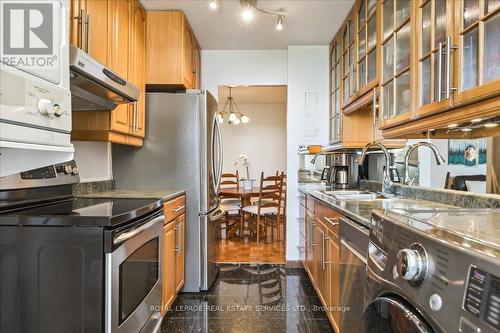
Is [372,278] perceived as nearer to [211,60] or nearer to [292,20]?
[292,20]

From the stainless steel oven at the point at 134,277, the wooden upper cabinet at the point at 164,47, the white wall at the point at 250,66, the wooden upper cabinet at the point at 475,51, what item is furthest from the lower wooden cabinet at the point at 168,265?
the white wall at the point at 250,66

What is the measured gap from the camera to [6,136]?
0.86 meters

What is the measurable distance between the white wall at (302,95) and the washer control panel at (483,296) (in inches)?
114

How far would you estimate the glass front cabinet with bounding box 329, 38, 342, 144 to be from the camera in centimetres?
306

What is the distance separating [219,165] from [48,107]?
201cm

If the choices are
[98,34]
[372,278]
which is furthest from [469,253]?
[98,34]

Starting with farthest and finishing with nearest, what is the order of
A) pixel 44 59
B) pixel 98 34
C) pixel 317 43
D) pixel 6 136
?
1. pixel 317 43
2. pixel 98 34
3. pixel 44 59
4. pixel 6 136

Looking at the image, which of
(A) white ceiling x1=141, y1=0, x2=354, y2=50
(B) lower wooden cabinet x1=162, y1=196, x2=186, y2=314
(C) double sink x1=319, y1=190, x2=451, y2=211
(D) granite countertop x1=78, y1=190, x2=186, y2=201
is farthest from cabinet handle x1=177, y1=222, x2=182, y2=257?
(A) white ceiling x1=141, y1=0, x2=354, y2=50

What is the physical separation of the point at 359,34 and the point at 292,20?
68cm

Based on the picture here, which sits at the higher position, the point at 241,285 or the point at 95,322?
the point at 95,322

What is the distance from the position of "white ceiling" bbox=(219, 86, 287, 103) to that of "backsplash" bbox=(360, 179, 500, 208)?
130 inches

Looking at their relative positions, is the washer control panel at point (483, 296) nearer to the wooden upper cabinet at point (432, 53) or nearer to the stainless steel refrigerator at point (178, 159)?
the wooden upper cabinet at point (432, 53)

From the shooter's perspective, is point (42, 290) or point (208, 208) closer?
point (42, 290)

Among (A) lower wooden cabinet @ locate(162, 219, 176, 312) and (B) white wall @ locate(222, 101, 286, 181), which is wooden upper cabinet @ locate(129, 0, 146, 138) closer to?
(A) lower wooden cabinet @ locate(162, 219, 176, 312)
